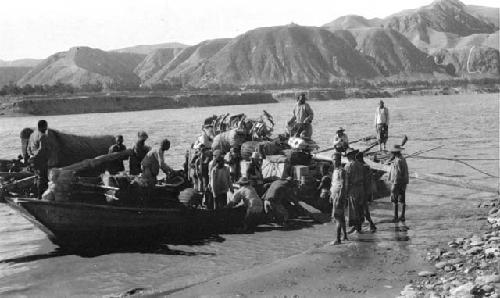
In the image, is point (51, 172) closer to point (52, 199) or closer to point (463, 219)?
A: point (52, 199)

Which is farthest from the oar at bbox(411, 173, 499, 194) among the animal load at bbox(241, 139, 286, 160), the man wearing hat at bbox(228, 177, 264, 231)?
the man wearing hat at bbox(228, 177, 264, 231)

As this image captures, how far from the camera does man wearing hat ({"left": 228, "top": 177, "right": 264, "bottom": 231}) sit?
13.6 metres

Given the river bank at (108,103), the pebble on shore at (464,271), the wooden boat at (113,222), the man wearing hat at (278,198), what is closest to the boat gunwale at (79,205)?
the wooden boat at (113,222)

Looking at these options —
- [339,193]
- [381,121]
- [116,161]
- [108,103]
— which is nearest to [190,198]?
[116,161]

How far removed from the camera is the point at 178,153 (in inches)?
1318

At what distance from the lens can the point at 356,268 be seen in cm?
1003

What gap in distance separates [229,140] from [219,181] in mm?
3395

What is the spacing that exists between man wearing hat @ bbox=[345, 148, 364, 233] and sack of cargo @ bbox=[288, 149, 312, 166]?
362cm

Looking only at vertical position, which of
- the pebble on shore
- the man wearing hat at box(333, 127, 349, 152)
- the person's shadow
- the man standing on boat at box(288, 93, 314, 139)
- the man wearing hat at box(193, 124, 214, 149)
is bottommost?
the person's shadow

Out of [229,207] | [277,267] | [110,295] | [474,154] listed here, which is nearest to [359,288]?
[277,267]

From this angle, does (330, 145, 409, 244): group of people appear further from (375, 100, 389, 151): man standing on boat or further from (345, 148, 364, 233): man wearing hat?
(375, 100, 389, 151): man standing on boat

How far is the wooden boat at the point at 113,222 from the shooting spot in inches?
469

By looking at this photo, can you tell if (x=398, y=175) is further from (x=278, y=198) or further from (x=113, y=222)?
(x=113, y=222)

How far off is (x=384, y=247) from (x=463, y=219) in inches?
141
